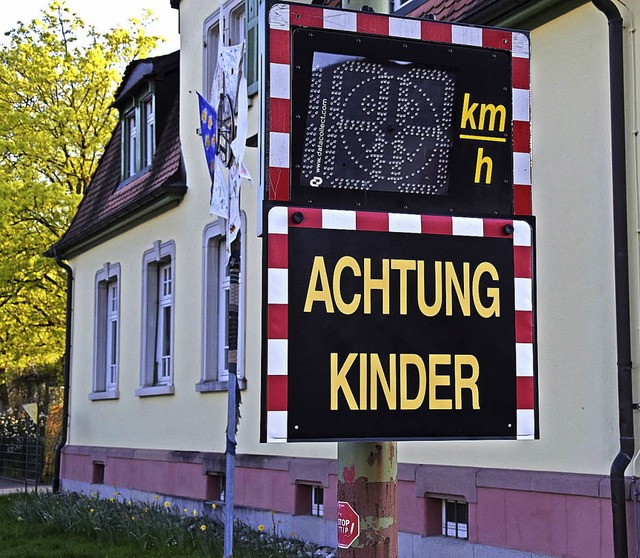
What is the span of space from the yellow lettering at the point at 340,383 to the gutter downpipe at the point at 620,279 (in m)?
4.87

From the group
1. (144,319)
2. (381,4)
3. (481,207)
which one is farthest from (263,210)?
(144,319)

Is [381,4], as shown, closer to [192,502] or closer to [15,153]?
[192,502]

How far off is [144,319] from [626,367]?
1017 cm

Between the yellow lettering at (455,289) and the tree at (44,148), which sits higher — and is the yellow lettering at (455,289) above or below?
below

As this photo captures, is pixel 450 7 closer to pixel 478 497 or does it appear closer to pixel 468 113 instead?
pixel 478 497

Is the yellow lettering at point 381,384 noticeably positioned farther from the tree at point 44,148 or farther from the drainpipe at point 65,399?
the tree at point 44,148

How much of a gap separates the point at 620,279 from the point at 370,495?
15.5 feet

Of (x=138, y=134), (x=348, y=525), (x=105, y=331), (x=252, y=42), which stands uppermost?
(x=138, y=134)

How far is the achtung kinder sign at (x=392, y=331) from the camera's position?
9.54 feet

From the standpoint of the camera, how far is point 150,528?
11.8 m

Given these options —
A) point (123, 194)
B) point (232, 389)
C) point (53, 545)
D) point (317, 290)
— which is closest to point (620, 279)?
point (232, 389)

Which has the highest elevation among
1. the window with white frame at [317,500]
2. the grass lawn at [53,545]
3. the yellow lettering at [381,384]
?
the yellow lettering at [381,384]

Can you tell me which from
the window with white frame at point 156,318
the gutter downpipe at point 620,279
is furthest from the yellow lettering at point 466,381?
the window with white frame at point 156,318

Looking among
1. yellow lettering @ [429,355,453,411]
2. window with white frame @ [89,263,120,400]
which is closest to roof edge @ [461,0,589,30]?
yellow lettering @ [429,355,453,411]
